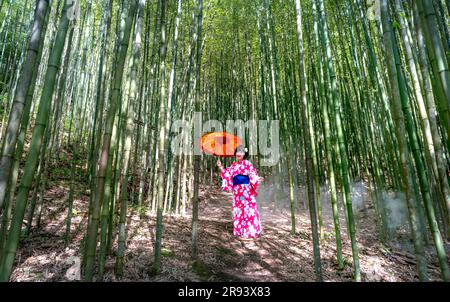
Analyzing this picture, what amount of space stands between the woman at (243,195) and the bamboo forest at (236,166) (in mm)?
21

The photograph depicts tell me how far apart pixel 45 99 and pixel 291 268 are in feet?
9.13

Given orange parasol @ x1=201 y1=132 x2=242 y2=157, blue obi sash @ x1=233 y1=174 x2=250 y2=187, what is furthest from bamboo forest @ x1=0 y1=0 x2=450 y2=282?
orange parasol @ x1=201 y1=132 x2=242 y2=157

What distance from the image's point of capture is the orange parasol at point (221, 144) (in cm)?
775

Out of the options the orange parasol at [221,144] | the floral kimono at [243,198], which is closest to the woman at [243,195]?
the floral kimono at [243,198]

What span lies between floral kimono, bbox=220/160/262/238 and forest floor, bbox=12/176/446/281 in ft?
0.59

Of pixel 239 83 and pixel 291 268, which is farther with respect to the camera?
pixel 239 83

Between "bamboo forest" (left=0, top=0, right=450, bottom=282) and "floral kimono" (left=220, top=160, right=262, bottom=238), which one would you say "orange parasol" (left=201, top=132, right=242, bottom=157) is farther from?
"floral kimono" (left=220, top=160, right=262, bottom=238)

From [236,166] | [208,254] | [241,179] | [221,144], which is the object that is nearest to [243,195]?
[241,179]

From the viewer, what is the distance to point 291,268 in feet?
9.74

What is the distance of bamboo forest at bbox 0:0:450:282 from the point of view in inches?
61.9

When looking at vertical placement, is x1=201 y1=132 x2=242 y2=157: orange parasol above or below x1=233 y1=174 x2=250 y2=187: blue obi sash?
above

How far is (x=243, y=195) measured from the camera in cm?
397
